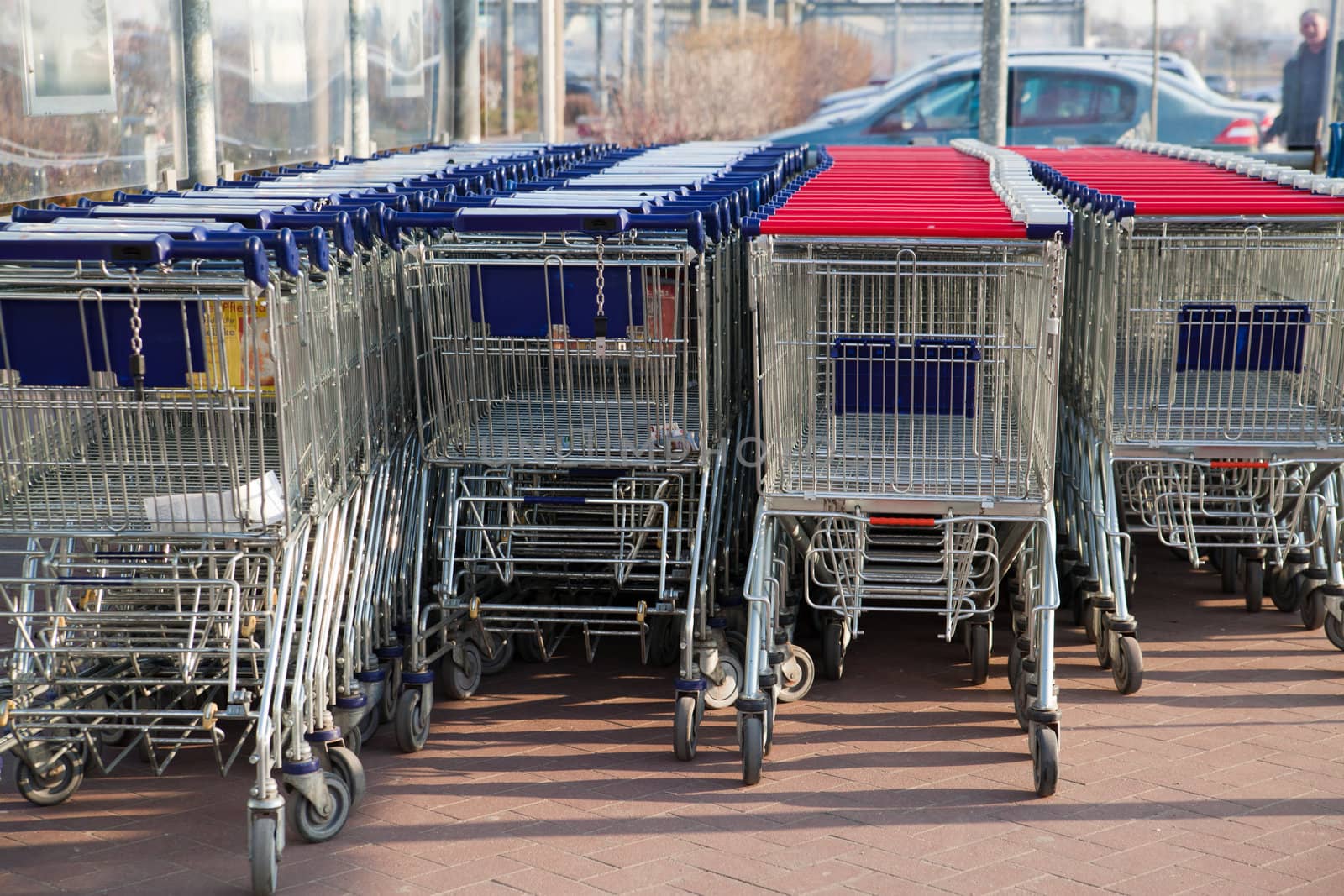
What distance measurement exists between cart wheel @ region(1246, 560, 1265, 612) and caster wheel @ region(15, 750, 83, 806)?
4.70 m

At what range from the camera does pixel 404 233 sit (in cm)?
522

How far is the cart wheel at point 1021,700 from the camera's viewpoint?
495 centimetres

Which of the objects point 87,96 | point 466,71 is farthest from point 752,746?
point 466,71

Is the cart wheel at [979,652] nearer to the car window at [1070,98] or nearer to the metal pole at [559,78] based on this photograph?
the metal pole at [559,78]

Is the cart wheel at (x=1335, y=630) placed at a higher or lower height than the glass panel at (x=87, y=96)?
lower

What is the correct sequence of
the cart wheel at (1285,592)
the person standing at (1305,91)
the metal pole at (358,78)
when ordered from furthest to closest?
the person standing at (1305,91)
the metal pole at (358,78)
the cart wheel at (1285,592)

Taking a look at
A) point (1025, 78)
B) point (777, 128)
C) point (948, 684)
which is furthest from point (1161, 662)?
point (777, 128)

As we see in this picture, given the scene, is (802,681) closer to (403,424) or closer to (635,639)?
(635,639)

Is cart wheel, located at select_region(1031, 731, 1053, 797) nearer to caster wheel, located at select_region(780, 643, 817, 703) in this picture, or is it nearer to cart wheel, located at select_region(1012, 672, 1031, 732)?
cart wheel, located at select_region(1012, 672, 1031, 732)

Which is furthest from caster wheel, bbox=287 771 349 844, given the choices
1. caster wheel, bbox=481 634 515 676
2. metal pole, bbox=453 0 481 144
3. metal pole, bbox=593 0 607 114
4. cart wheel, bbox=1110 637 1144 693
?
metal pole, bbox=593 0 607 114

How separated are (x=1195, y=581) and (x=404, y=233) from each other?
402 centimetres

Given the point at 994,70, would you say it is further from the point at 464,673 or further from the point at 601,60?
the point at 601,60

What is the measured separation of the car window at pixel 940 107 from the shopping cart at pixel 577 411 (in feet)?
56.9

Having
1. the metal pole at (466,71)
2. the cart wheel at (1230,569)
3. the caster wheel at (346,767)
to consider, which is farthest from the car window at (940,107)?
the caster wheel at (346,767)
